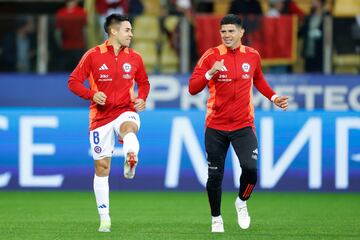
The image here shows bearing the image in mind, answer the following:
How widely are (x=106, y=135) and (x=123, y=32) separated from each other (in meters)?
1.11

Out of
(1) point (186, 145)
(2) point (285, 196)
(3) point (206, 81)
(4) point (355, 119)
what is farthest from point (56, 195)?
(3) point (206, 81)

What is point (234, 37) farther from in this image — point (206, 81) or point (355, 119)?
point (355, 119)

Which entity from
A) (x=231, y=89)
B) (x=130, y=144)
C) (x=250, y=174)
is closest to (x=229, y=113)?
(x=231, y=89)

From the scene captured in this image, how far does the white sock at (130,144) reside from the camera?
11.2m

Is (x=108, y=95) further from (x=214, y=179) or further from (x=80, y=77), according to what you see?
(x=214, y=179)

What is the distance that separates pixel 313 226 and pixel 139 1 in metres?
9.33

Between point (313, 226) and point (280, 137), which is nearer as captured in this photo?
point (313, 226)

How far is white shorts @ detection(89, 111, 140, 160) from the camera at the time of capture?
38.6 feet

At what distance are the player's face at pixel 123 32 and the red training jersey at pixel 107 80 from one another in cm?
19

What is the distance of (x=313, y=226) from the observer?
12484 mm

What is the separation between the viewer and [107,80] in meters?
11.8

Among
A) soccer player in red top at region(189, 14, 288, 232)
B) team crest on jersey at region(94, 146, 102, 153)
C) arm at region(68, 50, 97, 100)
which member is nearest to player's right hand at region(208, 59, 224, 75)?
soccer player in red top at region(189, 14, 288, 232)

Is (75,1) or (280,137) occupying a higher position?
(75,1)

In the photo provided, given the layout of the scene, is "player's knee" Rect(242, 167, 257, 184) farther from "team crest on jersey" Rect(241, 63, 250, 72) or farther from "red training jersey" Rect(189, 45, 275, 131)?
"team crest on jersey" Rect(241, 63, 250, 72)
